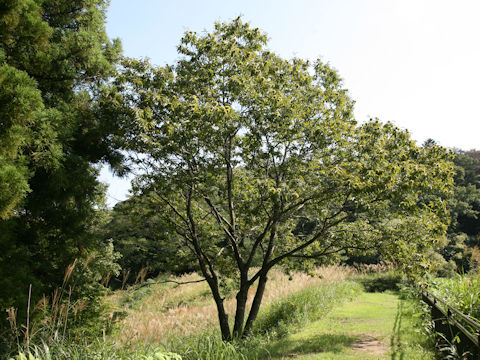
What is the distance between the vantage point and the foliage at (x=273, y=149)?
6316 millimetres

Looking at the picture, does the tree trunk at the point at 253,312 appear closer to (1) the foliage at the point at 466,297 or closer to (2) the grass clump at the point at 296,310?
(2) the grass clump at the point at 296,310

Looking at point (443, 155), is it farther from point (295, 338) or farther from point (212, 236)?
point (212, 236)

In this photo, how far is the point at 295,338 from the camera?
275 inches

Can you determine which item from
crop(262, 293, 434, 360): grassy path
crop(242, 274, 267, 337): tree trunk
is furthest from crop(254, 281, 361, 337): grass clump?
crop(242, 274, 267, 337): tree trunk

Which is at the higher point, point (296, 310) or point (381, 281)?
point (296, 310)

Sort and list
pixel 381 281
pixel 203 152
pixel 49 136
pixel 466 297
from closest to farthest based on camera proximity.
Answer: pixel 466 297, pixel 49 136, pixel 203 152, pixel 381 281

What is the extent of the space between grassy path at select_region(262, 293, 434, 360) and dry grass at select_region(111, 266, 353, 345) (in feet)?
3.71

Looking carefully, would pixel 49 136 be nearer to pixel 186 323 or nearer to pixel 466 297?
pixel 186 323

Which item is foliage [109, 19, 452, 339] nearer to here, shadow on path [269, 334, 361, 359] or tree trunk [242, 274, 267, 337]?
tree trunk [242, 274, 267, 337]

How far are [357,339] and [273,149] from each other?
3.72m

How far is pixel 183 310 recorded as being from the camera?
893 centimetres

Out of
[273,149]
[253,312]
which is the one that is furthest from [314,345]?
[273,149]

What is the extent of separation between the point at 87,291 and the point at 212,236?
2874mm

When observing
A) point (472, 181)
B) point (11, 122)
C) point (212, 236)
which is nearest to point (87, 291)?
point (212, 236)
